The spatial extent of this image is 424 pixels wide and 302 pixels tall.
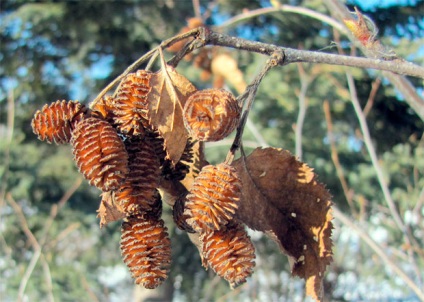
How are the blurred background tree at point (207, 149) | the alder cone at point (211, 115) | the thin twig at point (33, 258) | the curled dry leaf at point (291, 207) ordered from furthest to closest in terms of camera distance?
the blurred background tree at point (207, 149) < the thin twig at point (33, 258) < the curled dry leaf at point (291, 207) < the alder cone at point (211, 115)

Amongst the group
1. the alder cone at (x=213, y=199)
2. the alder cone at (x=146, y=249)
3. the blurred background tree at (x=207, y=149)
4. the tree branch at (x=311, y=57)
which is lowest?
the blurred background tree at (x=207, y=149)

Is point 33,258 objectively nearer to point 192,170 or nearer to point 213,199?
point 192,170

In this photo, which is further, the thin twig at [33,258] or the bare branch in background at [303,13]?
the thin twig at [33,258]

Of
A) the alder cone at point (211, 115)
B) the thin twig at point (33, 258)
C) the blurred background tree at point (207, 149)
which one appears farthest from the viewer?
the blurred background tree at point (207, 149)

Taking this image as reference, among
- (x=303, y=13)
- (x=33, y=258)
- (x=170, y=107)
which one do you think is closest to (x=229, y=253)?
(x=170, y=107)

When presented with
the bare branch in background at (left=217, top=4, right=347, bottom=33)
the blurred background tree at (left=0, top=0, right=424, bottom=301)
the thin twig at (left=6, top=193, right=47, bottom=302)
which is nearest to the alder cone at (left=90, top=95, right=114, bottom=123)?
the bare branch in background at (left=217, top=4, right=347, bottom=33)

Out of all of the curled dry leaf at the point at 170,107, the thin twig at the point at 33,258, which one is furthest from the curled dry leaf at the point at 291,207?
the thin twig at the point at 33,258

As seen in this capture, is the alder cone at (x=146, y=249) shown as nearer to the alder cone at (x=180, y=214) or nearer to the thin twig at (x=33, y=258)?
the alder cone at (x=180, y=214)

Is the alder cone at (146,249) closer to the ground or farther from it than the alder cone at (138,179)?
closer to the ground
